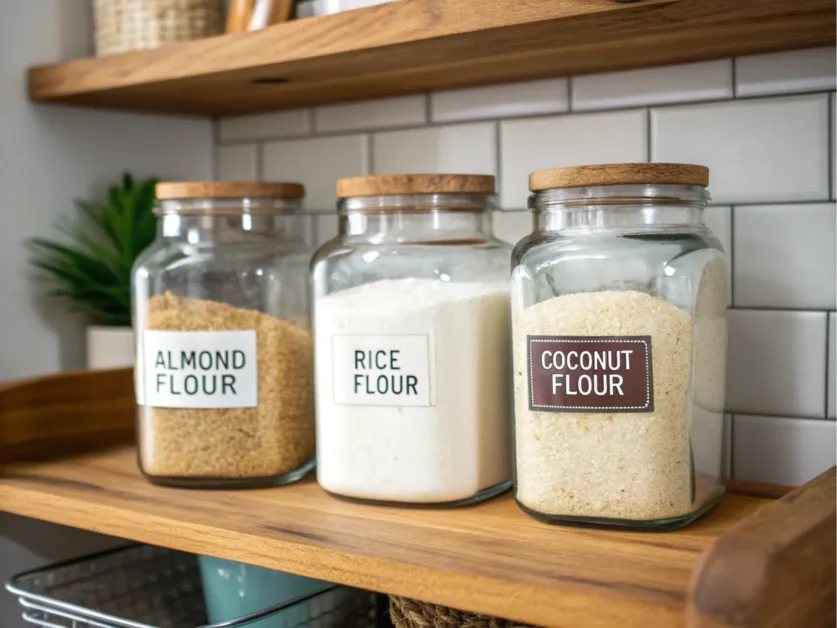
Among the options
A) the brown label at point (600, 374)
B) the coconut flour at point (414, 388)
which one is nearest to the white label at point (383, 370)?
the coconut flour at point (414, 388)

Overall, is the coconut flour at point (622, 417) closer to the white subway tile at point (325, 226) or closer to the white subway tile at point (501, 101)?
the white subway tile at point (501, 101)

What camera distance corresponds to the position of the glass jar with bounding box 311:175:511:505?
77cm

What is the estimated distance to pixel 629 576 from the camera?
60cm

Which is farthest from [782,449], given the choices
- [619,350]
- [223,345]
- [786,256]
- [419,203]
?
[223,345]

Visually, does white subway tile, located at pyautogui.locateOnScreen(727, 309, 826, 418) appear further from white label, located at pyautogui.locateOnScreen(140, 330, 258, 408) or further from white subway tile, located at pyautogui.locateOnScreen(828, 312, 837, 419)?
white label, located at pyautogui.locateOnScreen(140, 330, 258, 408)

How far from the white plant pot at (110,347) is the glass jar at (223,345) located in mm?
186

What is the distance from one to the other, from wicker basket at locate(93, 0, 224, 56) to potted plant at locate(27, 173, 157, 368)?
0.17 m

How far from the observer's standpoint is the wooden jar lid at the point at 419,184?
0.79 m

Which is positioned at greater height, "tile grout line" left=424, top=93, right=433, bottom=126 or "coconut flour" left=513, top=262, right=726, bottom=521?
"tile grout line" left=424, top=93, right=433, bottom=126

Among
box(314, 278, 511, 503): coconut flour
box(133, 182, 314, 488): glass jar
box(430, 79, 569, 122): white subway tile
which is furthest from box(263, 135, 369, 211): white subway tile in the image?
box(314, 278, 511, 503): coconut flour

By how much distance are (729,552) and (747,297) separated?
42 centimetres

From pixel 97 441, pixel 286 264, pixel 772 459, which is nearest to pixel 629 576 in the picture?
pixel 772 459

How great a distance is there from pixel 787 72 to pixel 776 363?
0.25m

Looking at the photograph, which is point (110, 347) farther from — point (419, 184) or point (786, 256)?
point (786, 256)
